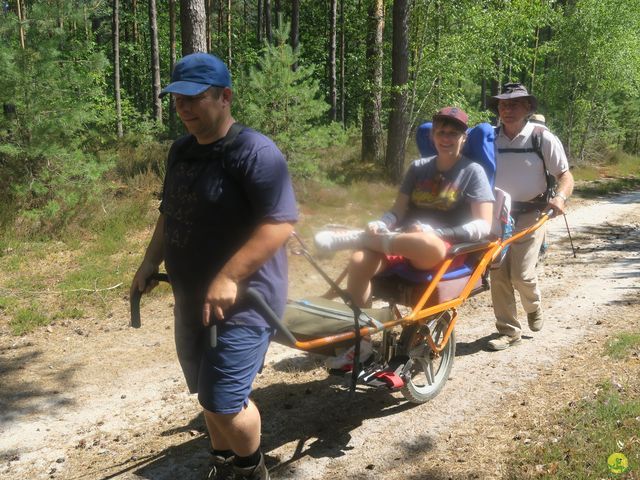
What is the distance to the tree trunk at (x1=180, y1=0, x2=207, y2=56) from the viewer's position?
8680mm

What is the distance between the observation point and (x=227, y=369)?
8.89ft

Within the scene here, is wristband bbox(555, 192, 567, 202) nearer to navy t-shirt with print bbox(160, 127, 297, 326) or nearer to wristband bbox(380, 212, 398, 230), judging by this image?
wristband bbox(380, 212, 398, 230)

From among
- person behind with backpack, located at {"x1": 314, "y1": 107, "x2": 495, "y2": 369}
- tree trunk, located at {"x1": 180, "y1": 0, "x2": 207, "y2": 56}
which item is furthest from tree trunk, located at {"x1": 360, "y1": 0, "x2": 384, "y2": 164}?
person behind with backpack, located at {"x1": 314, "y1": 107, "x2": 495, "y2": 369}

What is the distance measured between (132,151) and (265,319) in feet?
36.3

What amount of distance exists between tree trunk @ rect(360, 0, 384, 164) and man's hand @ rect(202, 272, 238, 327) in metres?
12.7

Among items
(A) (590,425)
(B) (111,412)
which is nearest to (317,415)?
(B) (111,412)

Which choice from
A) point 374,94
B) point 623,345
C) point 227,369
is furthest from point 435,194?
point 374,94

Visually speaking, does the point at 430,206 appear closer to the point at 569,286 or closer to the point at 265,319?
the point at 265,319

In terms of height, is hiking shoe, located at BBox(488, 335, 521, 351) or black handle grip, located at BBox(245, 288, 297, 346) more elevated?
black handle grip, located at BBox(245, 288, 297, 346)

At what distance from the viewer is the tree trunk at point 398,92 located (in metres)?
13.1

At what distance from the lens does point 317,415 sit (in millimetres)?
4285

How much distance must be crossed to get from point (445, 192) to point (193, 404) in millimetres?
2432

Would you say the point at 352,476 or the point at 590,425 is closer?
the point at 352,476

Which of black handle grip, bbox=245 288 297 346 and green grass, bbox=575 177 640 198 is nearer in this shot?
black handle grip, bbox=245 288 297 346
